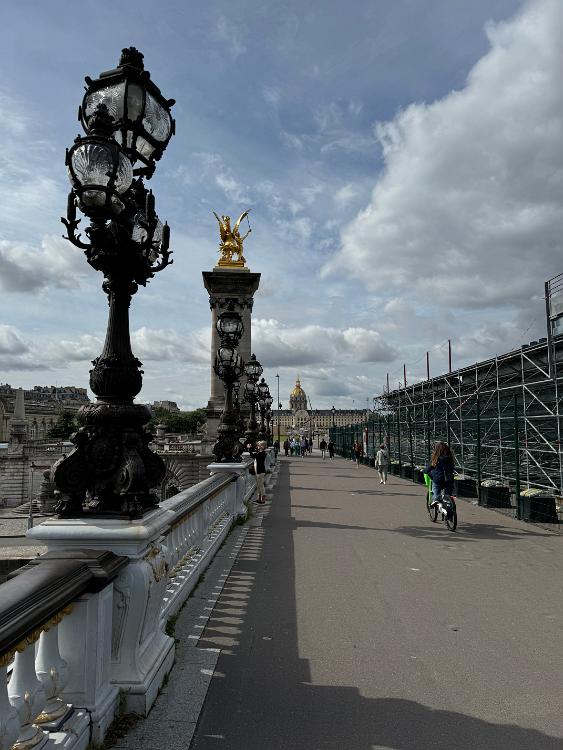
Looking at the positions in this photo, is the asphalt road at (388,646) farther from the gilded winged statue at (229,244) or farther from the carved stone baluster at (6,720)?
the gilded winged statue at (229,244)

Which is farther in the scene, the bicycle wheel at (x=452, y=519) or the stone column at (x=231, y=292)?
the stone column at (x=231, y=292)

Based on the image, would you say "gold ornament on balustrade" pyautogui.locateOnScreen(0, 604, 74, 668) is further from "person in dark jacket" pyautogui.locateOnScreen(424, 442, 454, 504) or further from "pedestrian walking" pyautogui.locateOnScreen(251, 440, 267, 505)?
"pedestrian walking" pyautogui.locateOnScreen(251, 440, 267, 505)

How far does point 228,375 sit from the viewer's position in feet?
43.3

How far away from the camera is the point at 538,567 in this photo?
806 cm

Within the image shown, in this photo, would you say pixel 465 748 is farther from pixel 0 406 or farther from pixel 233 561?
pixel 0 406

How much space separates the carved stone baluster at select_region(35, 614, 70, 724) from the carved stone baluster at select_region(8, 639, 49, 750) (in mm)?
177

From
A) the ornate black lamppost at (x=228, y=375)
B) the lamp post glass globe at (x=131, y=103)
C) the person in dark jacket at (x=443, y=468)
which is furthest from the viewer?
the ornate black lamppost at (x=228, y=375)

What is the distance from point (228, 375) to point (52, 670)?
33.9 ft

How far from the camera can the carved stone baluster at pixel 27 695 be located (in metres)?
2.56

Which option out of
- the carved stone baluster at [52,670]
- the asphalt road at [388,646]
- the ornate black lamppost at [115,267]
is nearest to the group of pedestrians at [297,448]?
the asphalt road at [388,646]

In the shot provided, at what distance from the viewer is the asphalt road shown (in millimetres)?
3576

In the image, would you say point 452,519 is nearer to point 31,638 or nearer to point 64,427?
point 31,638

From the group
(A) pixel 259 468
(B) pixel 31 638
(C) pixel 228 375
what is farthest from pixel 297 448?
(B) pixel 31 638

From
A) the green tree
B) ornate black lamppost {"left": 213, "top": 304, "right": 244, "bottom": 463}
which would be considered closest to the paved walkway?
ornate black lamppost {"left": 213, "top": 304, "right": 244, "bottom": 463}
